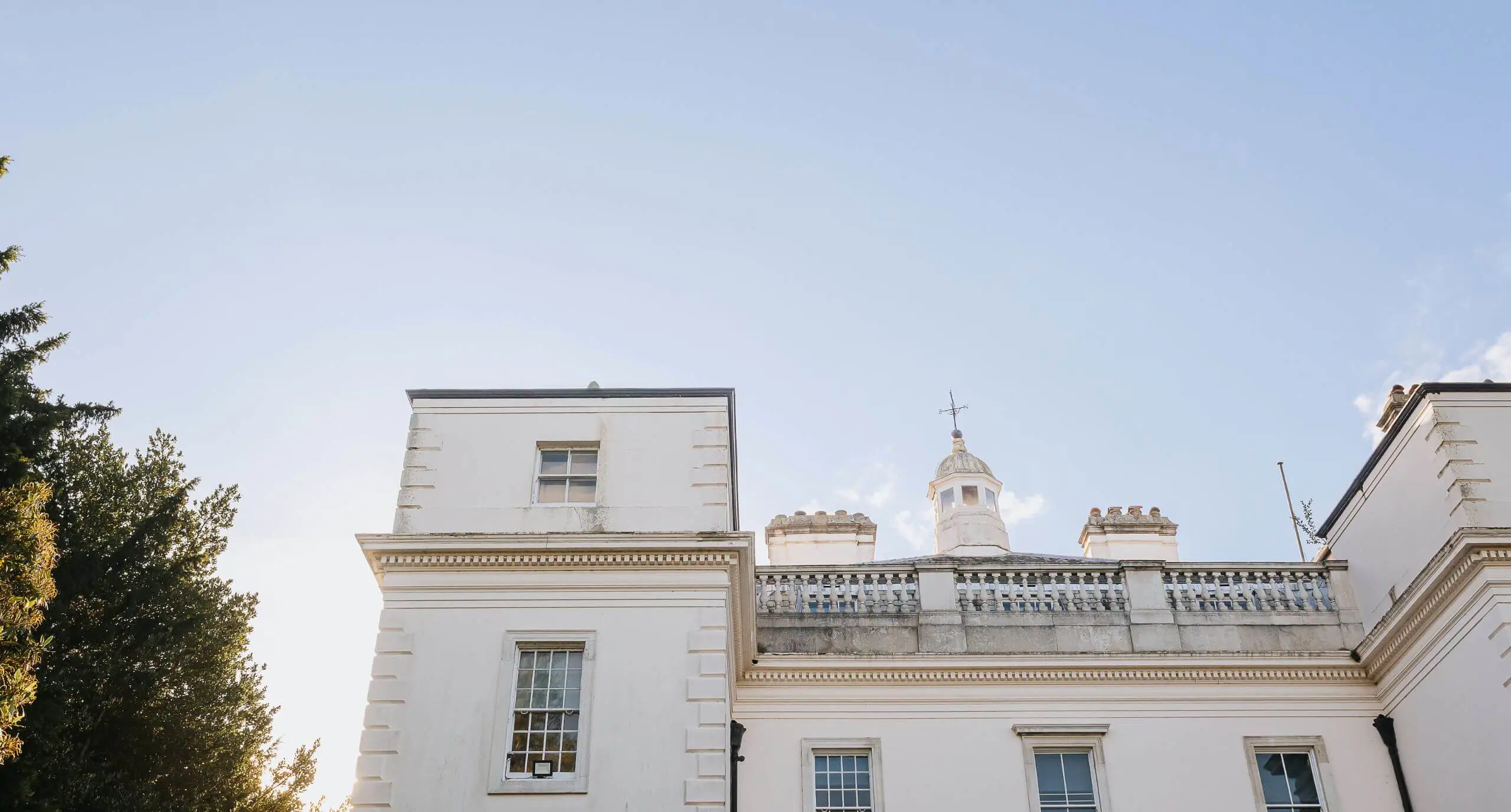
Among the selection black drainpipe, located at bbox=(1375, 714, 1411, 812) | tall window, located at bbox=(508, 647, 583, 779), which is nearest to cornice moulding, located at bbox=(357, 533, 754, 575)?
tall window, located at bbox=(508, 647, 583, 779)

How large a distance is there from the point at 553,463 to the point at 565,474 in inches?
11.9

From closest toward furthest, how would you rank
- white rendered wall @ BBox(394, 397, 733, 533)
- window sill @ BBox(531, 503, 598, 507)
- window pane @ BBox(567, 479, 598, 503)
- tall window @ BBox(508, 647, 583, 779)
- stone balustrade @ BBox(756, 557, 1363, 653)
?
1. tall window @ BBox(508, 647, 583, 779)
2. white rendered wall @ BBox(394, 397, 733, 533)
3. window sill @ BBox(531, 503, 598, 507)
4. window pane @ BBox(567, 479, 598, 503)
5. stone balustrade @ BBox(756, 557, 1363, 653)

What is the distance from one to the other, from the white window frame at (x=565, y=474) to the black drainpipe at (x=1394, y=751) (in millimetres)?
10812

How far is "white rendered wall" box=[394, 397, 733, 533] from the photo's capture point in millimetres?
16219

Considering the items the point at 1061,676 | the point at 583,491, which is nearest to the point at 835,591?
the point at 1061,676

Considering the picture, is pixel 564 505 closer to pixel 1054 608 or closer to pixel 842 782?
pixel 842 782

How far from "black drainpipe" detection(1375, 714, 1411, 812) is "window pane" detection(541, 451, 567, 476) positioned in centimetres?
1136

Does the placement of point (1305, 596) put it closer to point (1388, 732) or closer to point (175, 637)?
point (1388, 732)

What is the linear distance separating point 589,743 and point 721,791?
1.59 metres

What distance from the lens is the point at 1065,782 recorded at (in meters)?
16.7

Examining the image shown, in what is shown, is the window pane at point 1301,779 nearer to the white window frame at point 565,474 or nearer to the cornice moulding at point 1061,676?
the cornice moulding at point 1061,676

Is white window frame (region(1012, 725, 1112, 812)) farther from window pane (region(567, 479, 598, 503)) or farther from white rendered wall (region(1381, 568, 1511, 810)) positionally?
window pane (region(567, 479, 598, 503))

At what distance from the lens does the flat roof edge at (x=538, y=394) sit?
17.4 metres

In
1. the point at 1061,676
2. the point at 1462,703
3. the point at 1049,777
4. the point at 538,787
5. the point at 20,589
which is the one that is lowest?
the point at 538,787
